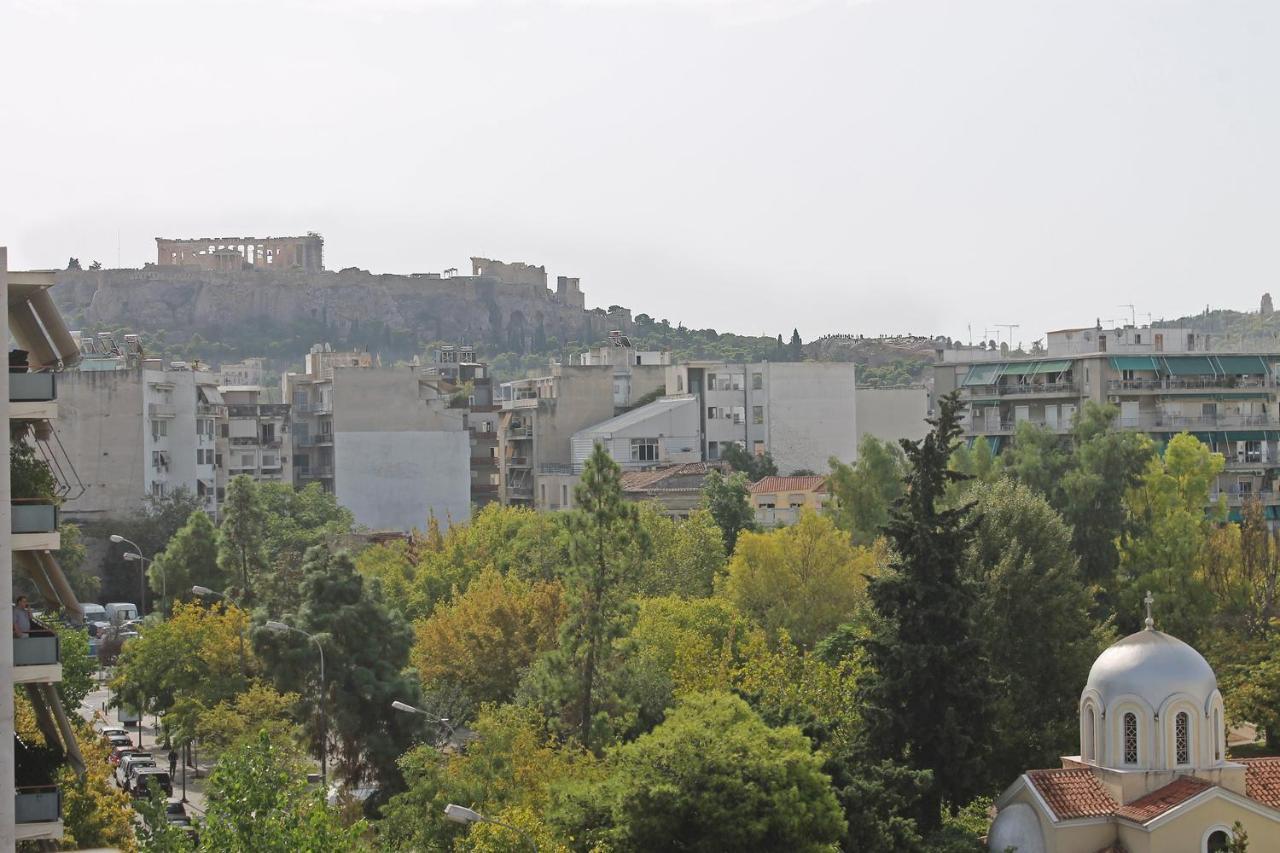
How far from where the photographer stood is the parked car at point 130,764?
59375 millimetres

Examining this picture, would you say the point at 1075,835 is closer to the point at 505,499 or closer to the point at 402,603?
the point at 402,603

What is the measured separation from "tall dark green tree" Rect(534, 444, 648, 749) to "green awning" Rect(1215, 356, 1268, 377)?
4999cm

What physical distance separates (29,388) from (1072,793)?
24.2 m

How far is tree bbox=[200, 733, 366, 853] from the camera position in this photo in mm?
30250

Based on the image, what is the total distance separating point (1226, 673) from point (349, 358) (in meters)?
88.3

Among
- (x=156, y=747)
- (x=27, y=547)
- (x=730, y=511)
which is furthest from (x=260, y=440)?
(x=27, y=547)

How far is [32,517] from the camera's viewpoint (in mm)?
27719

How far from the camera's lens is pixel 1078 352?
99.5 m

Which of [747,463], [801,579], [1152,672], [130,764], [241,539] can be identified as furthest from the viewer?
[747,463]

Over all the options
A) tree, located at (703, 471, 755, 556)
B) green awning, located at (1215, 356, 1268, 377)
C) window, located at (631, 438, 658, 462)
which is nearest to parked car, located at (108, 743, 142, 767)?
tree, located at (703, 471, 755, 556)

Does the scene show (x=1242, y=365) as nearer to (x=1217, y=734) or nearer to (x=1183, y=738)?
(x=1217, y=734)

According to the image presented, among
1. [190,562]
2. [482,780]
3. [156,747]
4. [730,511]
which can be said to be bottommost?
[156,747]

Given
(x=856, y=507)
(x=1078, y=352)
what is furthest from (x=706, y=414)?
(x=856, y=507)

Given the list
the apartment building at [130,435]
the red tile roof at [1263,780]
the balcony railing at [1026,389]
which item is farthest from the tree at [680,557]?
the apartment building at [130,435]
